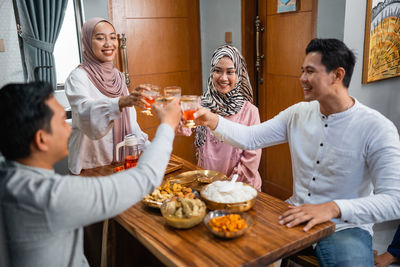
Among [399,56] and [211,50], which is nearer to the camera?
[399,56]

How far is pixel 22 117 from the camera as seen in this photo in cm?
102

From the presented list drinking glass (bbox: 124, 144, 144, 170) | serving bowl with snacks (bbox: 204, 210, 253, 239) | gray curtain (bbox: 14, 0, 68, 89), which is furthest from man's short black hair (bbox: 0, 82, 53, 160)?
gray curtain (bbox: 14, 0, 68, 89)

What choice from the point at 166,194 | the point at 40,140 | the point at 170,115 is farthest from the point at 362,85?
the point at 40,140

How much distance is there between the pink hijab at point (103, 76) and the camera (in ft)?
7.50

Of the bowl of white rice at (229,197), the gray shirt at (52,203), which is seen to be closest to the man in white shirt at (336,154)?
the bowl of white rice at (229,197)

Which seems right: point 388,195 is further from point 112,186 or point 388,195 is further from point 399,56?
point 399,56

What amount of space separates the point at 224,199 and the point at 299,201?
560 millimetres

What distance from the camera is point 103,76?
2.38 metres

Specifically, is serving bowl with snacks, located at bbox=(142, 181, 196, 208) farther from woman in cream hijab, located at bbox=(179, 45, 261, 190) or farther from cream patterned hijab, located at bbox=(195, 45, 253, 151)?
cream patterned hijab, located at bbox=(195, 45, 253, 151)

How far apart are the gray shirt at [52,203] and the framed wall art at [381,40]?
235 centimetres

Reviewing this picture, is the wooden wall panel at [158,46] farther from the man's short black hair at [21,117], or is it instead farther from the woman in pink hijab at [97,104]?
the man's short black hair at [21,117]

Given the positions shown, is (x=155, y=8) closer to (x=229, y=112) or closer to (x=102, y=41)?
(x=102, y=41)

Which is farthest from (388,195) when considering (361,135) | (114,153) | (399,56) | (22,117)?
(399,56)

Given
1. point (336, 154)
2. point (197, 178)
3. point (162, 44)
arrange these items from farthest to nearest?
point (162, 44)
point (197, 178)
point (336, 154)
